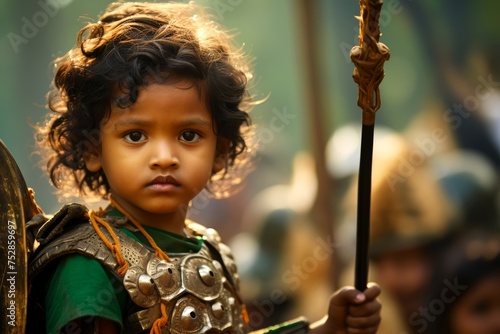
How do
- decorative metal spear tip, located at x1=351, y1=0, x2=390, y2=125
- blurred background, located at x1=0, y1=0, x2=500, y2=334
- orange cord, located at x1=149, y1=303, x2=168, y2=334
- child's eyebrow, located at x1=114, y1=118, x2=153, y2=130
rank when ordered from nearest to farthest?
decorative metal spear tip, located at x1=351, y1=0, x2=390, y2=125 → orange cord, located at x1=149, y1=303, x2=168, y2=334 → child's eyebrow, located at x1=114, y1=118, x2=153, y2=130 → blurred background, located at x1=0, y1=0, x2=500, y2=334

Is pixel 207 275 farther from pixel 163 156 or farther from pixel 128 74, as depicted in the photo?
pixel 128 74

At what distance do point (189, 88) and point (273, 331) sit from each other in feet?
3.09

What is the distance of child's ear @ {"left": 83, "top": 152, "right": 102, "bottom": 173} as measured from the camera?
9.69 ft

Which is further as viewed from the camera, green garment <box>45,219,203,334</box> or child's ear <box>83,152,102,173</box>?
child's ear <box>83,152,102,173</box>

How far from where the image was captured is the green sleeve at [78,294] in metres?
2.57

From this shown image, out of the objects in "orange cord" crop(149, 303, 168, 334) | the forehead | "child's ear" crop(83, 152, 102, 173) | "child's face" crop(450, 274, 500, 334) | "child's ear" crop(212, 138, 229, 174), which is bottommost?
"child's face" crop(450, 274, 500, 334)

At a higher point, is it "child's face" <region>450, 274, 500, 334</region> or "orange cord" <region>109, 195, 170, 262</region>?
"orange cord" <region>109, 195, 170, 262</region>

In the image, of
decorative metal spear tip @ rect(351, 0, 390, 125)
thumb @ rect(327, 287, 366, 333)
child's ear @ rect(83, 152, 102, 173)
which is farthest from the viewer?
thumb @ rect(327, 287, 366, 333)

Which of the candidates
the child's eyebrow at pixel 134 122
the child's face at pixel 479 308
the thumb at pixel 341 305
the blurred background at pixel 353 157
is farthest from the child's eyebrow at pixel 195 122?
the child's face at pixel 479 308

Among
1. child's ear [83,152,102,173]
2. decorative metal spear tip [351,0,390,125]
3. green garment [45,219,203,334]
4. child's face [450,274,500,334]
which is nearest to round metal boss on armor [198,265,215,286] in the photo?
green garment [45,219,203,334]

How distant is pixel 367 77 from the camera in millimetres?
2654

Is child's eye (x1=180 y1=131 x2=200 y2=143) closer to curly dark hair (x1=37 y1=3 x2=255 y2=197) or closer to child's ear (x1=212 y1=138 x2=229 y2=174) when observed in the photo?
curly dark hair (x1=37 y1=3 x2=255 y2=197)

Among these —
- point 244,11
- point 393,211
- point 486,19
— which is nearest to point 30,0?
point 244,11

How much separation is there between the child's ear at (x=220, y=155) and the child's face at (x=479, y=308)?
2.05m
